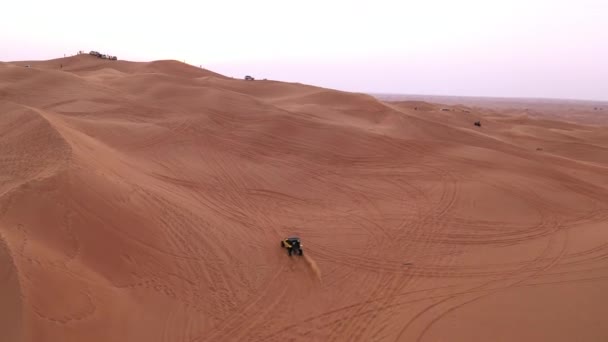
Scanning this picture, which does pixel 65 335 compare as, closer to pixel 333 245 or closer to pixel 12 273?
pixel 12 273

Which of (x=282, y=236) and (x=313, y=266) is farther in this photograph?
(x=282, y=236)

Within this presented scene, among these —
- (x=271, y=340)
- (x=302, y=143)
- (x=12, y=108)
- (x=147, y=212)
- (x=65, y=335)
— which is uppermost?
(x=12, y=108)

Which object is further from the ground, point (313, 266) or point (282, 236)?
point (282, 236)

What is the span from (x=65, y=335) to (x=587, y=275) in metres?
7.94

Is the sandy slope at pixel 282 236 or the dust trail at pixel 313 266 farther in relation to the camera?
the dust trail at pixel 313 266

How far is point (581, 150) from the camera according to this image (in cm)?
1877

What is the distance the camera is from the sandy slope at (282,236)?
528 centimetres

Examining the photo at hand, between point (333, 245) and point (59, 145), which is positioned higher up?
point (59, 145)

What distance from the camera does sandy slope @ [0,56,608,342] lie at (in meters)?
5.28

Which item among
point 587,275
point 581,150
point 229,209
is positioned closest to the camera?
point 587,275

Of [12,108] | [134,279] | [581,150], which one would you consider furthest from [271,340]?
[581,150]

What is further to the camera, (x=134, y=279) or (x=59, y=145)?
(x=59, y=145)

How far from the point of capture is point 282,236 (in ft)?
26.0

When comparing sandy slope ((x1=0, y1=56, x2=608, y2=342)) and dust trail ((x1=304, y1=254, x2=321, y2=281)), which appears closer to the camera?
sandy slope ((x1=0, y1=56, x2=608, y2=342))
